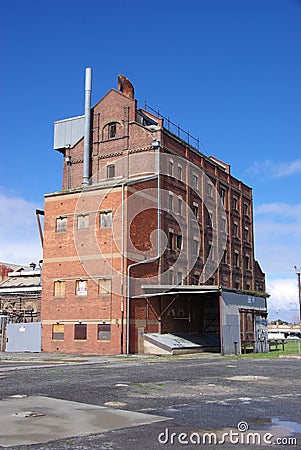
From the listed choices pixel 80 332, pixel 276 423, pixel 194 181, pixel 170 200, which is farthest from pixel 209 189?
pixel 276 423

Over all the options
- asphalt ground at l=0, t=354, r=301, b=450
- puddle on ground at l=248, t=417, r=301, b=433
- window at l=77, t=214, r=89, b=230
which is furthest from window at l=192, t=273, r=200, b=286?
puddle on ground at l=248, t=417, r=301, b=433

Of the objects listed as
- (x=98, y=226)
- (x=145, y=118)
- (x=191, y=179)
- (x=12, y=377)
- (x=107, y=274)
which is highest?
(x=145, y=118)

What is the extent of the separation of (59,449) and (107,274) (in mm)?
28854

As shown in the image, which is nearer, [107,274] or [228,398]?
[228,398]

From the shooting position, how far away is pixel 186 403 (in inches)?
437

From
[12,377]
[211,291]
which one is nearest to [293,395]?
[12,377]

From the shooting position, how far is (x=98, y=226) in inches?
1454

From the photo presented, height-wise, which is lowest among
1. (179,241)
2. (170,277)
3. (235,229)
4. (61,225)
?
(170,277)

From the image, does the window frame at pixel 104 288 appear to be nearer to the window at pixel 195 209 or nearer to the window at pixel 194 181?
the window at pixel 195 209

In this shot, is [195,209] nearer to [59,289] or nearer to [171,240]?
[171,240]

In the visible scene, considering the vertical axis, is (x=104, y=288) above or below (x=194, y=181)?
below

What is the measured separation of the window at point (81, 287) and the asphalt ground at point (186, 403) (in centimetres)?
1766

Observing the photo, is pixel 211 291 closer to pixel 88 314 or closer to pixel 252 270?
pixel 88 314

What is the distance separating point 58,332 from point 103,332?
4.16 m
